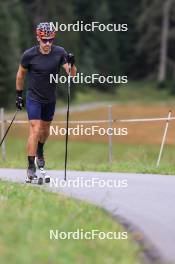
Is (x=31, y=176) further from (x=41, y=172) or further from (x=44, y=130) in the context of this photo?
(x=44, y=130)

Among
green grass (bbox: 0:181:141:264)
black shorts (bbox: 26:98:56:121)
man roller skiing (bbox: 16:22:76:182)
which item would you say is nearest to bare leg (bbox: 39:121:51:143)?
man roller skiing (bbox: 16:22:76:182)

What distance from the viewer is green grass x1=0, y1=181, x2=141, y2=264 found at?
5910 millimetres

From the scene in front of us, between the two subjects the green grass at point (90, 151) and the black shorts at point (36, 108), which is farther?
the green grass at point (90, 151)

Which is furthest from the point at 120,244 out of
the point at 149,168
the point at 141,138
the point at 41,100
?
the point at 141,138

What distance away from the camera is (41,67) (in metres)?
10.6

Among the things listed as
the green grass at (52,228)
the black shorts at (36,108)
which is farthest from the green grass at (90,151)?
the green grass at (52,228)

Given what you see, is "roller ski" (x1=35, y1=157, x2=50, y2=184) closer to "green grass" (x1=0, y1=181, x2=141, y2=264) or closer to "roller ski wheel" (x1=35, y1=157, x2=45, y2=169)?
"roller ski wheel" (x1=35, y1=157, x2=45, y2=169)

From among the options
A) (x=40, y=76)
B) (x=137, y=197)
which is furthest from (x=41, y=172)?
(x=137, y=197)

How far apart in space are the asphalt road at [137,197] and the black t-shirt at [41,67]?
4.41 ft

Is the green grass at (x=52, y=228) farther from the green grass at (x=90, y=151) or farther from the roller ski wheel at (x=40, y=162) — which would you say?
the green grass at (x=90, y=151)

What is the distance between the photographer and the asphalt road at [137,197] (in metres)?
7.42

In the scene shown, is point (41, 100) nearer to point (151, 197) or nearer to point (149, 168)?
point (151, 197)

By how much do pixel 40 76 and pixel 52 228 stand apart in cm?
404

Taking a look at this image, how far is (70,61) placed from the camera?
1074cm
